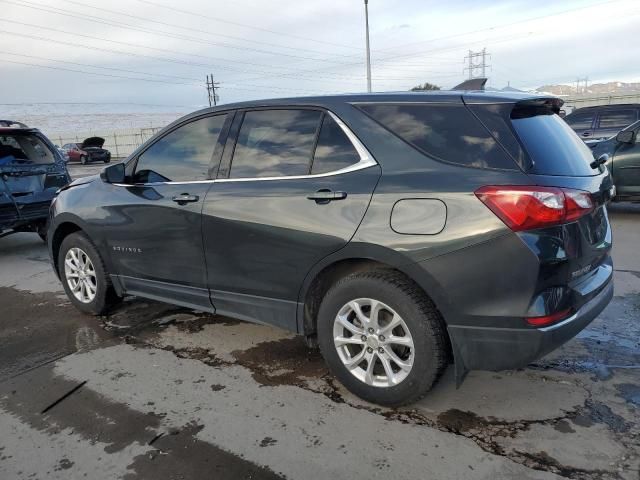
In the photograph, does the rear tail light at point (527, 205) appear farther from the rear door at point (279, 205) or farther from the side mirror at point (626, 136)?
the side mirror at point (626, 136)

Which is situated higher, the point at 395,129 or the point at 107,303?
the point at 395,129

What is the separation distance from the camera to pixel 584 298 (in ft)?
9.18

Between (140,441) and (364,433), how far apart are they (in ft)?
3.96

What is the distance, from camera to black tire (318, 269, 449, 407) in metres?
2.83

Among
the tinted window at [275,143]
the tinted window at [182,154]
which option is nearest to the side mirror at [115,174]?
the tinted window at [182,154]

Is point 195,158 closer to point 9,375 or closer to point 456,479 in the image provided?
point 9,375

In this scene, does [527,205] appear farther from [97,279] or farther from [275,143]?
[97,279]

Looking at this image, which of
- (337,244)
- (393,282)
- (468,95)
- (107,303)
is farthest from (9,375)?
(468,95)

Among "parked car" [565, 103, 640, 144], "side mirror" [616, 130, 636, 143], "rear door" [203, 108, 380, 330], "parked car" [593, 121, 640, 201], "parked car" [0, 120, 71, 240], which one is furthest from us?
"parked car" [565, 103, 640, 144]

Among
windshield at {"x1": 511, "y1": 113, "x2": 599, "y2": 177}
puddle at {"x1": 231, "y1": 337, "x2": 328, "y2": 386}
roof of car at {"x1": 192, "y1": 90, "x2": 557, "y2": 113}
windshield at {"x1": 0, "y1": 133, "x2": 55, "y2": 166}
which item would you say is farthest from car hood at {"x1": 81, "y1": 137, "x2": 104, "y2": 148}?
windshield at {"x1": 511, "y1": 113, "x2": 599, "y2": 177}

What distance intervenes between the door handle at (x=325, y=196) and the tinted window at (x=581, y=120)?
10502mm

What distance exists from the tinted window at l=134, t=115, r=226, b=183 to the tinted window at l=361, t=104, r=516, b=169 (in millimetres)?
1330

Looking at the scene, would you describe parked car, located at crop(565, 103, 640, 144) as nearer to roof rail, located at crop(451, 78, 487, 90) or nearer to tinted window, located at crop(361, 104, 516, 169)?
roof rail, located at crop(451, 78, 487, 90)

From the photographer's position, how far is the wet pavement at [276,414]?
8.53 ft
